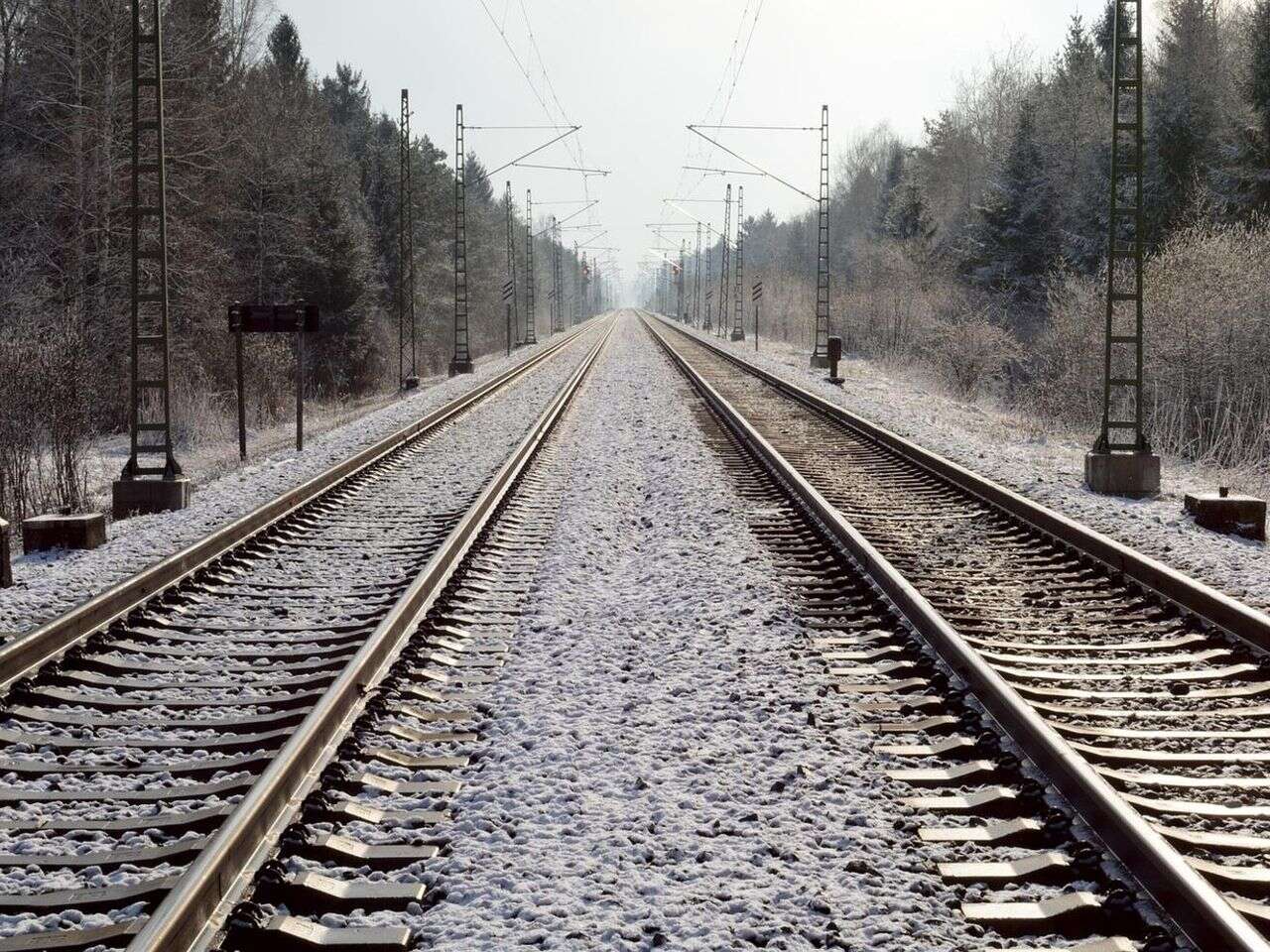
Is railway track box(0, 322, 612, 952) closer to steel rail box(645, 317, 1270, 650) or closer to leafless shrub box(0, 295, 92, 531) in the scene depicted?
steel rail box(645, 317, 1270, 650)

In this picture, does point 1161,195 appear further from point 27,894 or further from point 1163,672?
point 27,894

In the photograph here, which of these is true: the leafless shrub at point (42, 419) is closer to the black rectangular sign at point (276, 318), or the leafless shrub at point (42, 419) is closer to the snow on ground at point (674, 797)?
the black rectangular sign at point (276, 318)

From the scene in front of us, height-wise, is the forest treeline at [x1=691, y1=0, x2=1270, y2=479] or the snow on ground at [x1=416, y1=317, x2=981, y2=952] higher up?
the forest treeline at [x1=691, y1=0, x2=1270, y2=479]

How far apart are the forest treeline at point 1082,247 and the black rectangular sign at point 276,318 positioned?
39.0 ft

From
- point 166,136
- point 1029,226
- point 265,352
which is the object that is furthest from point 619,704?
point 1029,226

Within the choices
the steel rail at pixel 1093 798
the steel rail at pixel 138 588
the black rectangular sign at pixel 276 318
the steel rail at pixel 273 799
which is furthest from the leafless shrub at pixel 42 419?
the steel rail at pixel 1093 798

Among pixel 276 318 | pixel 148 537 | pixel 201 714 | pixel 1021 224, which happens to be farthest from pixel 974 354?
pixel 201 714

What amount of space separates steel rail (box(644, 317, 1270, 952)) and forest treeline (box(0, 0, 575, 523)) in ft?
39.1

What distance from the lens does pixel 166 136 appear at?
87.4ft

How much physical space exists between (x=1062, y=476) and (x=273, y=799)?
1066 cm

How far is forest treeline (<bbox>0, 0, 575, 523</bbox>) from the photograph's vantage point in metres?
16.8

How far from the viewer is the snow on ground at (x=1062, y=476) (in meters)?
8.23

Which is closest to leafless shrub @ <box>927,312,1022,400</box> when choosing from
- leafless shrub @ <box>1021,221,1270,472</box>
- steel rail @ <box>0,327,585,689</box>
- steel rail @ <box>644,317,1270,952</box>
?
leafless shrub @ <box>1021,221,1270,472</box>

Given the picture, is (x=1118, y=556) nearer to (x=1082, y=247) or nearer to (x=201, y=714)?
(x=201, y=714)
